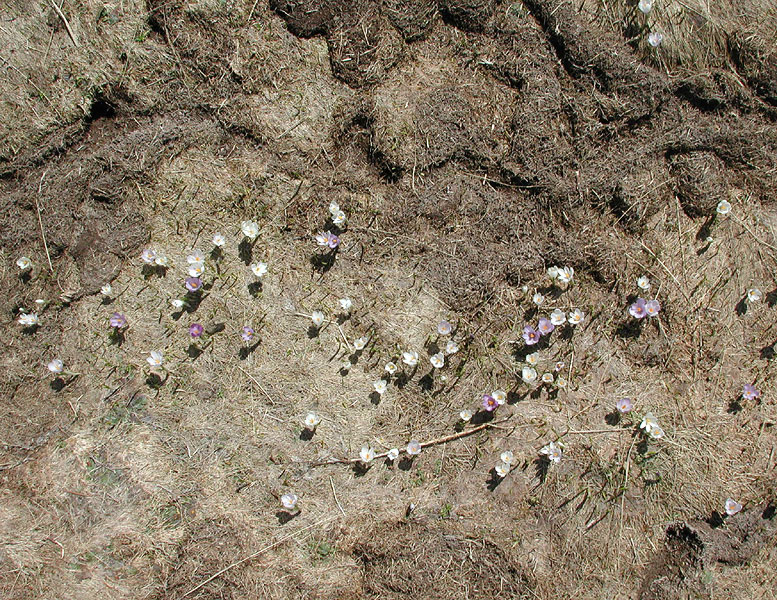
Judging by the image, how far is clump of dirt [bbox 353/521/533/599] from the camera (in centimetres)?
348

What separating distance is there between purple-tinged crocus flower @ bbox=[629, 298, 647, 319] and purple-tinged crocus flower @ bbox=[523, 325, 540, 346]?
0.68m

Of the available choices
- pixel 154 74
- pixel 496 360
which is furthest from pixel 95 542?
pixel 154 74

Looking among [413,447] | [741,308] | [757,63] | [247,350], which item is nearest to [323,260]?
[247,350]

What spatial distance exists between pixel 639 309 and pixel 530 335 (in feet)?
2.56

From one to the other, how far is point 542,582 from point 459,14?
4.02 metres

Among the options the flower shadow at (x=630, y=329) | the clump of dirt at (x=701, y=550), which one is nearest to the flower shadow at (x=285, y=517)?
the clump of dirt at (x=701, y=550)

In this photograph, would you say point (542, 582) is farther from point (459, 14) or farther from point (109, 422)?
point (459, 14)

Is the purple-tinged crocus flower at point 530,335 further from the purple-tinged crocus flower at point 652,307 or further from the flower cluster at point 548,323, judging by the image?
the purple-tinged crocus flower at point 652,307

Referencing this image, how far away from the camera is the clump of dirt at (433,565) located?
3.48 m

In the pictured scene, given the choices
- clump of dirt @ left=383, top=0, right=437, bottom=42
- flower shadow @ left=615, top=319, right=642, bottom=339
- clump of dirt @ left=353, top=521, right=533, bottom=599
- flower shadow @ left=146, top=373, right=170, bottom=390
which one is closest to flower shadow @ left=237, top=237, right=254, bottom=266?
flower shadow @ left=146, top=373, right=170, bottom=390

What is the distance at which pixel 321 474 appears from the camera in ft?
11.6

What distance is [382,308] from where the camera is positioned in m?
3.60

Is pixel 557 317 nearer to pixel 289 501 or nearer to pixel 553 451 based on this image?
pixel 553 451

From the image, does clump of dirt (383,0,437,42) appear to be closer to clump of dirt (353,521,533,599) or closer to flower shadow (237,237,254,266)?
flower shadow (237,237,254,266)
